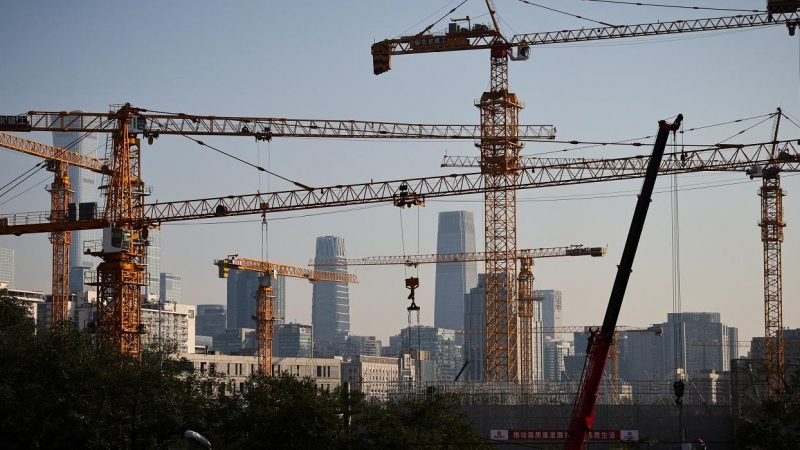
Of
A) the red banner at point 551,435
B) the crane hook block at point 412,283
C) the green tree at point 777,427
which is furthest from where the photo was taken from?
the crane hook block at point 412,283

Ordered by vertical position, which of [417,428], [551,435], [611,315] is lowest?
[551,435]

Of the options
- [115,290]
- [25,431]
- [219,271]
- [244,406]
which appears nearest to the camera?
[25,431]

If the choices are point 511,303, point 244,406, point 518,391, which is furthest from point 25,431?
point 511,303

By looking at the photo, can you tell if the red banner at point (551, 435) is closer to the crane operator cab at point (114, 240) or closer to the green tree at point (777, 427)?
the green tree at point (777, 427)

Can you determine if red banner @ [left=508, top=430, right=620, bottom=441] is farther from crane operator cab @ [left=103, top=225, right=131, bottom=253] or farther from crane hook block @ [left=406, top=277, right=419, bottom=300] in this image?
crane operator cab @ [left=103, top=225, right=131, bottom=253]

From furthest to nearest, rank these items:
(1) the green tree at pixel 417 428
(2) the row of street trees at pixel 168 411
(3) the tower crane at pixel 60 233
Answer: (3) the tower crane at pixel 60 233 → (1) the green tree at pixel 417 428 → (2) the row of street trees at pixel 168 411

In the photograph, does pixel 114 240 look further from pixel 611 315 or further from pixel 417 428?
pixel 611 315

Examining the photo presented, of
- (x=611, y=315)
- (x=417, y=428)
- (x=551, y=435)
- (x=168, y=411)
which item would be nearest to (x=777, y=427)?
(x=417, y=428)

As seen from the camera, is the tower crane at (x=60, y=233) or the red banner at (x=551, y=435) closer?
the red banner at (x=551, y=435)

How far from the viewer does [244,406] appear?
259 ft

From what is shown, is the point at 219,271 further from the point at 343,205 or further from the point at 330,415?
the point at 330,415

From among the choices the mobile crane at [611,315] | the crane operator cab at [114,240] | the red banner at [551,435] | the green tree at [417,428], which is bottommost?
the red banner at [551,435]

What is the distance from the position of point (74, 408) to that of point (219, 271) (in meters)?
94.4

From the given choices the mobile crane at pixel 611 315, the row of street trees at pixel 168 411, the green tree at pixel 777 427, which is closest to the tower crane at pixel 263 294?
the row of street trees at pixel 168 411
